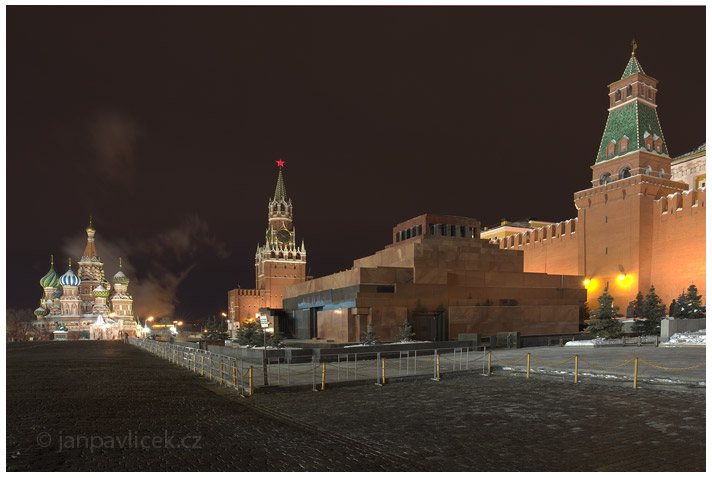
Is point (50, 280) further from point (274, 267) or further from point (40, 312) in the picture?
point (274, 267)

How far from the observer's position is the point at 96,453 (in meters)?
6.85

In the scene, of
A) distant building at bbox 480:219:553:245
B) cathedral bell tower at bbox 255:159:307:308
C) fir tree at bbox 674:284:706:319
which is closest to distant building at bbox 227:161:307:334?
cathedral bell tower at bbox 255:159:307:308

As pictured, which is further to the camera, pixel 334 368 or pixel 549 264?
pixel 549 264

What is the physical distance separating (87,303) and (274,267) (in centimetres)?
3733

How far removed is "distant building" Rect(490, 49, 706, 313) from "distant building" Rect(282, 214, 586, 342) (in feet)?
20.4

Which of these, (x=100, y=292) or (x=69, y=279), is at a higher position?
(x=69, y=279)

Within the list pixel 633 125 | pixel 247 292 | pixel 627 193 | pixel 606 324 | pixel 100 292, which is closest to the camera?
pixel 606 324

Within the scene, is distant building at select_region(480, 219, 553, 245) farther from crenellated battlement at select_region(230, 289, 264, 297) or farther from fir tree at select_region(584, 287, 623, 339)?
crenellated battlement at select_region(230, 289, 264, 297)

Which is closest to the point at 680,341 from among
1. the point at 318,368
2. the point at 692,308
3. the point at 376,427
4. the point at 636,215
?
the point at 692,308

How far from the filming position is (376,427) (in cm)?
845

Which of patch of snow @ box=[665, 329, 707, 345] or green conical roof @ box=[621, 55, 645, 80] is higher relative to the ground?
green conical roof @ box=[621, 55, 645, 80]

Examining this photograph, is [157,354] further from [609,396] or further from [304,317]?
[609,396]

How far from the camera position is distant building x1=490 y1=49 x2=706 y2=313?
35.3 m

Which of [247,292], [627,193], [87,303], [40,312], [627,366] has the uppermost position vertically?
[627,193]
